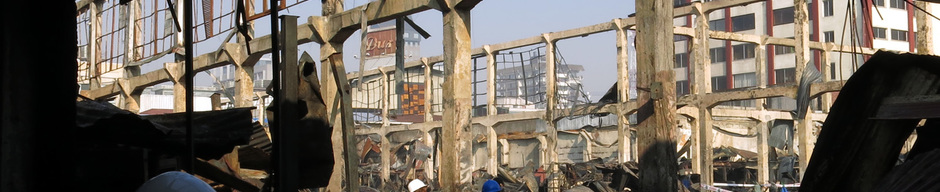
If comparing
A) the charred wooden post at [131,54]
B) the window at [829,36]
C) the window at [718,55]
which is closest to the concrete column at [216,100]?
the charred wooden post at [131,54]

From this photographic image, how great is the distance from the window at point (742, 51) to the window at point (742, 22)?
96 centimetres

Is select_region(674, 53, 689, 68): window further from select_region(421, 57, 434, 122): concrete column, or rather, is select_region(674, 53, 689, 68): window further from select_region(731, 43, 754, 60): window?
select_region(421, 57, 434, 122): concrete column

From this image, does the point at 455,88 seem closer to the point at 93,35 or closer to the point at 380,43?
the point at 93,35

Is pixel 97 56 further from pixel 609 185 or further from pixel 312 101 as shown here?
pixel 312 101

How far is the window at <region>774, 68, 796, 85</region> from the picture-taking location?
5197 cm

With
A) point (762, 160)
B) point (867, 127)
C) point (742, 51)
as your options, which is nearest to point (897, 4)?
point (742, 51)

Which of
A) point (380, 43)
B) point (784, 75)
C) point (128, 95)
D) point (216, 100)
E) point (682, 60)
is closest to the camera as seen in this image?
point (216, 100)

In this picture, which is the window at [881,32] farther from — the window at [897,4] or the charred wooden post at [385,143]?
the charred wooden post at [385,143]

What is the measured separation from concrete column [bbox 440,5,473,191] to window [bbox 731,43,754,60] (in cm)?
4364

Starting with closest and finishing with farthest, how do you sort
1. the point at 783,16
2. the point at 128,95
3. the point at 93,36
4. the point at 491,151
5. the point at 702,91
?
1. the point at 128,95
2. the point at 93,36
3. the point at 702,91
4. the point at 491,151
5. the point at 783,16

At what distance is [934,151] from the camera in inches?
137

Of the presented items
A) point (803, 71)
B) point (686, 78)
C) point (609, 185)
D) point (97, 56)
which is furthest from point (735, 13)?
point (97, 56)

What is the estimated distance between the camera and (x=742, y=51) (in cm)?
5431

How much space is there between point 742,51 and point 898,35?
7.88 metres
